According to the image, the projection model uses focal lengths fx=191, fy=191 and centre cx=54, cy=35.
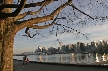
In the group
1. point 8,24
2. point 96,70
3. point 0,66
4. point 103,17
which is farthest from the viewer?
point 96,70

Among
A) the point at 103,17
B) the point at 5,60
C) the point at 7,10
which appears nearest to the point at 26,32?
the point at 7,10

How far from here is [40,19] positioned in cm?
727

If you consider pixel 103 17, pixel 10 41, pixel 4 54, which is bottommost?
pixel 4 54

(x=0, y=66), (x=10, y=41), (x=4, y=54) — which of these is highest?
(x=10, y=41)

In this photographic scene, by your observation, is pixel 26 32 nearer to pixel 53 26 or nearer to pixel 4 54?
pixel 53 26


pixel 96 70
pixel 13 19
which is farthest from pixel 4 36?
pixel 96 70

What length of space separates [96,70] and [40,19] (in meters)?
9.71

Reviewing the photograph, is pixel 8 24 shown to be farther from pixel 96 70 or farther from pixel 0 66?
pixel 96 70

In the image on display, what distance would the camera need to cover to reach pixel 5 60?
6703 mm

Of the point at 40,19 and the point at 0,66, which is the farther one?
the point at 40,19

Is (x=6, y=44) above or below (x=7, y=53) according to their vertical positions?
above

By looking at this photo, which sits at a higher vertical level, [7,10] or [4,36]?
[7,10]

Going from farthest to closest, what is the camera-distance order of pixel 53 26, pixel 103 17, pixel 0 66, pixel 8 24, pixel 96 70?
pixel 96 70
pixel 53 26
pixel 103 17
pixel 8 24
pixel 0 66

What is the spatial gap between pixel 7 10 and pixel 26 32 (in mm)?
A: 2542
